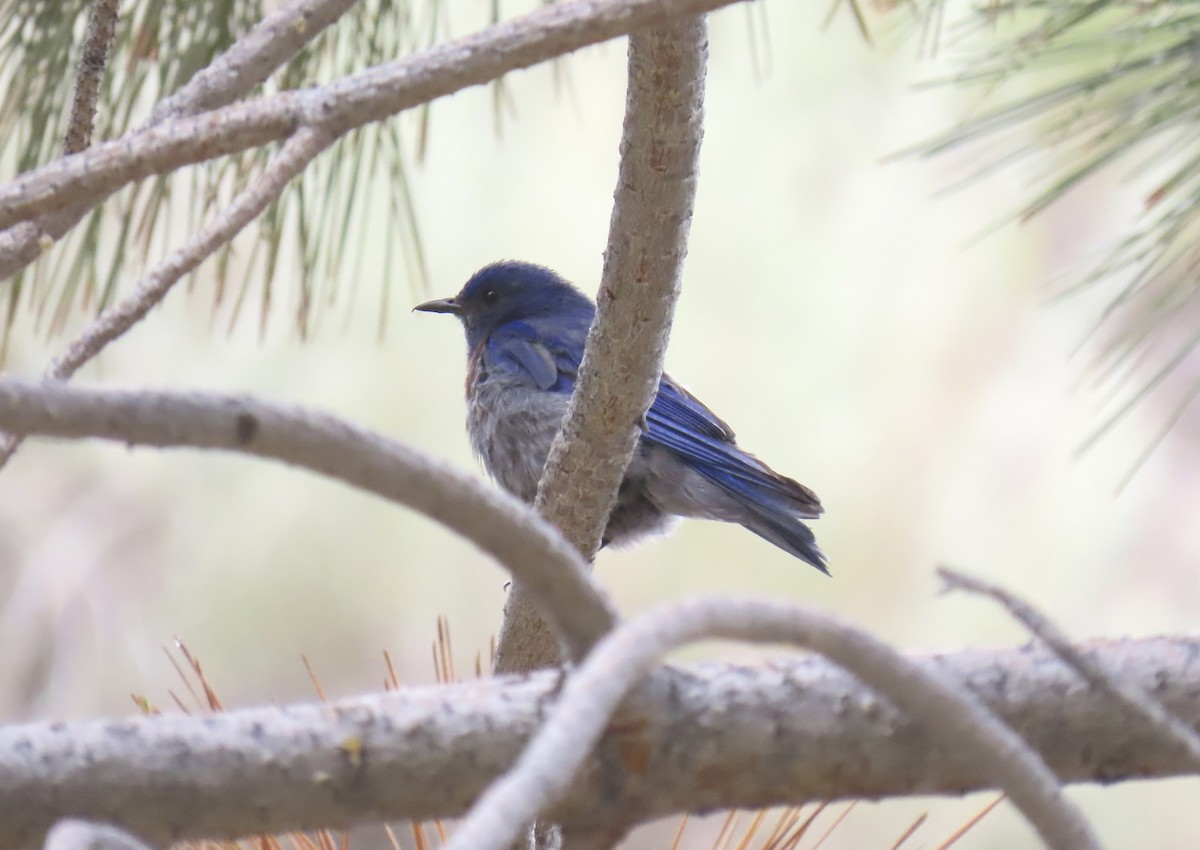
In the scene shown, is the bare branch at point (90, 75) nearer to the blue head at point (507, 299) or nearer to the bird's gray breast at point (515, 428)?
the bird's gray breast at point (515, 428)

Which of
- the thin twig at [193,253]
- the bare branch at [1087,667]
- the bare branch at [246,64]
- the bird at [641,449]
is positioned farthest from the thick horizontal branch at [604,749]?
the bird at [641,449]

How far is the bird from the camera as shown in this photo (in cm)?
234

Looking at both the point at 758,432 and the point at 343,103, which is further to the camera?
the point at 758,432

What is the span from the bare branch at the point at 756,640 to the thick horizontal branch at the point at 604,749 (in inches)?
3.4

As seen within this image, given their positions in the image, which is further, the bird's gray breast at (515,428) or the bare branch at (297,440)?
the bird's gray breast at (515,428)

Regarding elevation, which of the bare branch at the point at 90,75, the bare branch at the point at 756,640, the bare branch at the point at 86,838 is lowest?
the bare branch at the point at 86,838

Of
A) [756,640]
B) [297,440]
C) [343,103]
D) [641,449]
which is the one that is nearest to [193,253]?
[343,103]

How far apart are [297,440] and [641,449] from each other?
1.77 metres

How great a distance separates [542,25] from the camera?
1.03 meters

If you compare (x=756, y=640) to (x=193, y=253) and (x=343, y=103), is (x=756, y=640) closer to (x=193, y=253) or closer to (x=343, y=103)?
(x=343, y=103)

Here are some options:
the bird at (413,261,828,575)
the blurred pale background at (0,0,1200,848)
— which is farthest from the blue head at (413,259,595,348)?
the blurred pale background at (0,0,1200,848)

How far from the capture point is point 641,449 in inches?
96.2

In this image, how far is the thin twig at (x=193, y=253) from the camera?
1.04 m

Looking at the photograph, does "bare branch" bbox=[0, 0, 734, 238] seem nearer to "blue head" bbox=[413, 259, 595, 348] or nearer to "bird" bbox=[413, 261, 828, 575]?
"bird" bbox=[413, 261, 828, 575]
